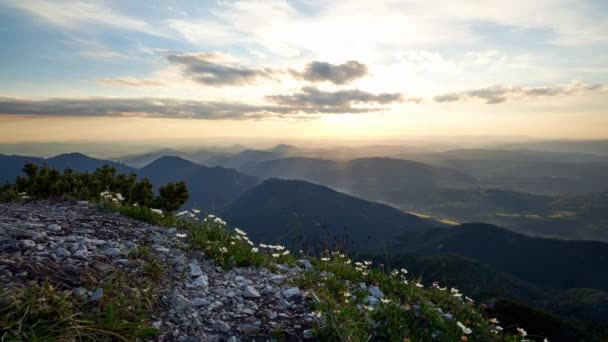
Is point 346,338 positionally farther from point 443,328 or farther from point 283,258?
point 283,258

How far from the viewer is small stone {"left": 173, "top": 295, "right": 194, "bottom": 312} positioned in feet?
21.0

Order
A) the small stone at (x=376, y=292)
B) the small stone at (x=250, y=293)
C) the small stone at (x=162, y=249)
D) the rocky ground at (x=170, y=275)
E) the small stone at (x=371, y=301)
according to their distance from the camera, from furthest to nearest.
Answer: the small stone at (x=376, y=292) → the small stone at (x=162, y=249) → the small stone at (x=371, y=301) → the small stone at (x=250, y=293) → the rocky ground at (x=170, y=275)

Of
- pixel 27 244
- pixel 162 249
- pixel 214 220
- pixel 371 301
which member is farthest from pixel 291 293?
pixel 27 244

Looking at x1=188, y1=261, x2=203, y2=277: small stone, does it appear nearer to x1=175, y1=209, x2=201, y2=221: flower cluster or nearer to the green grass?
the green grass

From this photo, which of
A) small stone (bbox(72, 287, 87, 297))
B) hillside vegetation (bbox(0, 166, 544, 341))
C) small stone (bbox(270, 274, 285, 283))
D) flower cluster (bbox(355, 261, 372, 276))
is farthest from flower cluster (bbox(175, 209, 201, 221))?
small stone (bbox(72, 287, 87, 297))

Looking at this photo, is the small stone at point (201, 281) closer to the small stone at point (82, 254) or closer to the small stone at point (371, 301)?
the small stone at point (82, 254)

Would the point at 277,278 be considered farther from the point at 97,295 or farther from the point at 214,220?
the point at 97,295

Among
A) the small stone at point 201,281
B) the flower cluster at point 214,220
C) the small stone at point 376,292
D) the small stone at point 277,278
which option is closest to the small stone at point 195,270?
the small stone at point 201,281

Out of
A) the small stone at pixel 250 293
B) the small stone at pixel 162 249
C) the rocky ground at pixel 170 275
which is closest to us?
the rocky ground at pixel 170 275

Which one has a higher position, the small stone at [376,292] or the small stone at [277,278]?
the small stone at [277,278]

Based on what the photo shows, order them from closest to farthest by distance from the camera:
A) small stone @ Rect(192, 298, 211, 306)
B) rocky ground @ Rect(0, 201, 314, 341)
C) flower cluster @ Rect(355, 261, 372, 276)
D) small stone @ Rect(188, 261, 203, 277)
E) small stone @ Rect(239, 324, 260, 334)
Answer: rocky ground @ Rect(0, 201, 314, 341), small stone @ Rect(239, 324, 260, 334), small stone @ Rect(192, 298, 211, 306), small stone @ Rect(188, 261, 203, 277), flower cluster @ Rect(355, 261, 372, 276)

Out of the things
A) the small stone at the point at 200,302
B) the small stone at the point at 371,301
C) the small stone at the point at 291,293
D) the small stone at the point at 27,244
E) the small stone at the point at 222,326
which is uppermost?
the small stone at the point at 27,244

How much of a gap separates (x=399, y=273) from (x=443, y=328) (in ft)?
11.7

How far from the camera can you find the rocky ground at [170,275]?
5.95 m
